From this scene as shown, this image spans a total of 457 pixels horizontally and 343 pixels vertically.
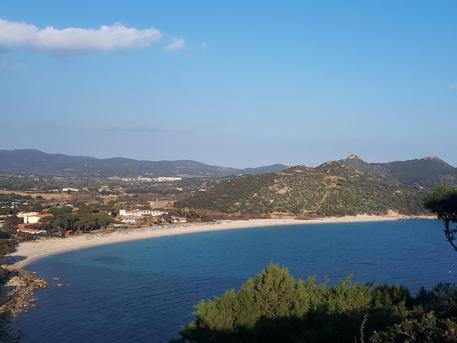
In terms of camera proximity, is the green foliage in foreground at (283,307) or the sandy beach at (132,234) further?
the sandy beach at (132,234)

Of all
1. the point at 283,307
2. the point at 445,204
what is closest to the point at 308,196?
the point at 445,204

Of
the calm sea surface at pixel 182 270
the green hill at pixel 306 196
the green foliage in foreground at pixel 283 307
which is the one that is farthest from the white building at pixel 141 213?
the green foliage in foreground at pixel 283 307

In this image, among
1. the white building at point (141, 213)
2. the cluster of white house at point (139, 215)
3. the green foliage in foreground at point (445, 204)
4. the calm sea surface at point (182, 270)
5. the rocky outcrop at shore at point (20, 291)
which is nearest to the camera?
the green foliage in foreground at point (445, 204)

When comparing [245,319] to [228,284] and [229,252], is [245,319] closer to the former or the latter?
[228,284]

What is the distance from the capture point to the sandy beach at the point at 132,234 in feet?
162

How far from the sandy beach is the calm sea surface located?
86.9 inches

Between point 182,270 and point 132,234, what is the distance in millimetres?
23270

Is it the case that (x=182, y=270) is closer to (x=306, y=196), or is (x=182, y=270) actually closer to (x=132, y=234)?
(x=132, y=234)

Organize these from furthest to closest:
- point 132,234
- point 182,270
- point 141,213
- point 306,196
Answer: point 306,196
point 141,213
point 132,234
point 182,270

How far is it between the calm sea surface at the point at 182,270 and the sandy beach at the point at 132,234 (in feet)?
7.24

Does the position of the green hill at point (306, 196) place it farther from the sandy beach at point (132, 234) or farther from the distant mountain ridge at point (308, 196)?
the sandy beach at point (132, 234)

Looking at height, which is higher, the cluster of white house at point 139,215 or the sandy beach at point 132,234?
the cluster of white house at point 139,215

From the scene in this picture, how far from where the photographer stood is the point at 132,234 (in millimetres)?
64375

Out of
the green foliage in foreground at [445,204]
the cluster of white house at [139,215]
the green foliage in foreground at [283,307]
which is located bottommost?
the cluster of white house at [139,215]
